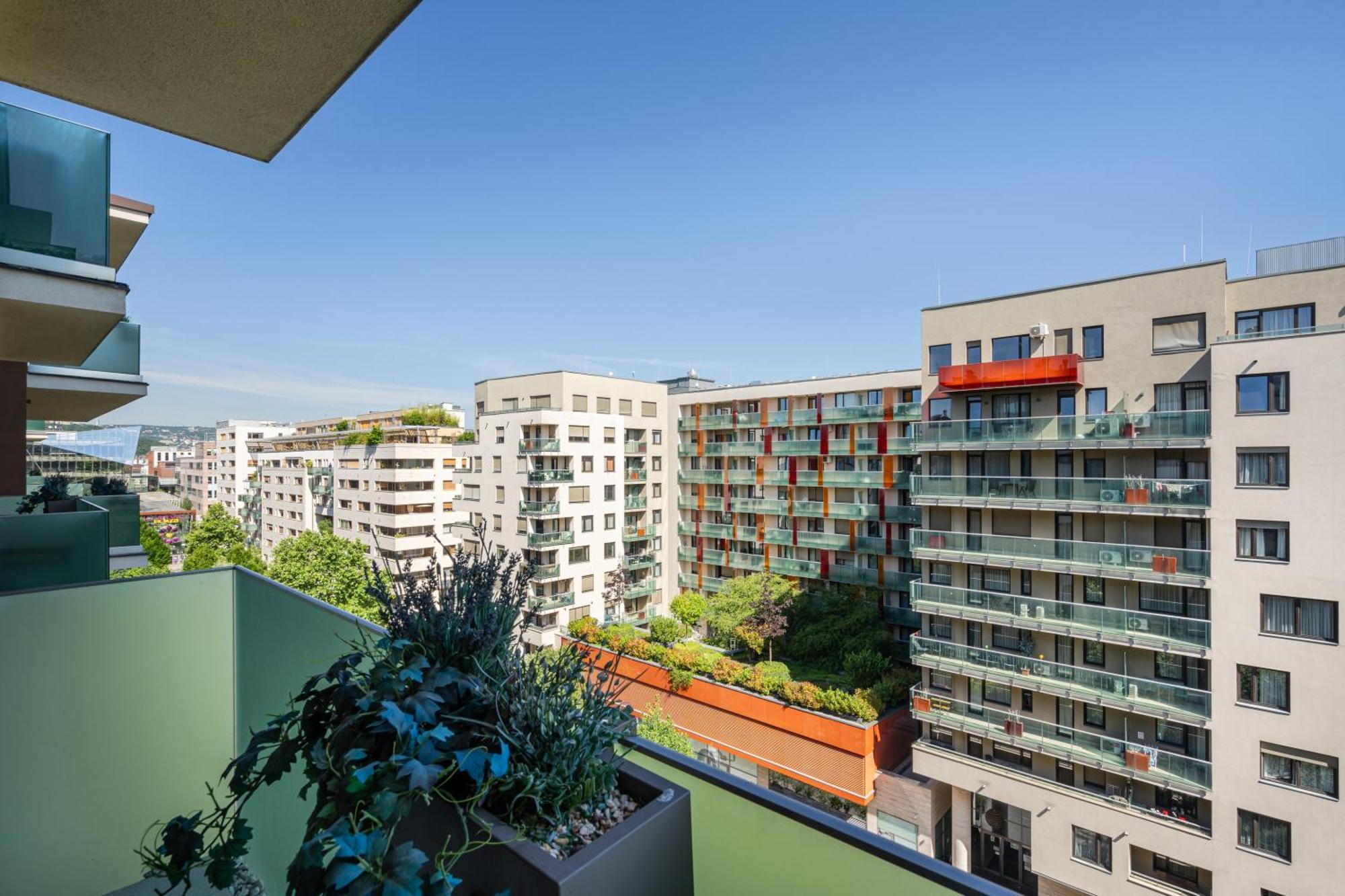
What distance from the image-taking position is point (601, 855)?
0.75 meters

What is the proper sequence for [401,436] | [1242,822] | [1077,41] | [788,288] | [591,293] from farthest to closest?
[401,436], [591,293], [788,288], [1242,822], [1077,41]

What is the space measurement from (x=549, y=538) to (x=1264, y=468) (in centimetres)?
1517

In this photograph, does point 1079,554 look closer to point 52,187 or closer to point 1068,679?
point 1068,679

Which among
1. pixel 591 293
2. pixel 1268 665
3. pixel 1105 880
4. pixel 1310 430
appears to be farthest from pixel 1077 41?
pixel 591 293

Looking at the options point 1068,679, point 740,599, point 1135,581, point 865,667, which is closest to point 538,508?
point 740,599

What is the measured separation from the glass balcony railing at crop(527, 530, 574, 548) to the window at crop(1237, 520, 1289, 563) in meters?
14.7

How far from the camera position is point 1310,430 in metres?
8.07

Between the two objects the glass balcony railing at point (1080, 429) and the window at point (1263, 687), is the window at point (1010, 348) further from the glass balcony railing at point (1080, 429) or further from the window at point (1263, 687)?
the window at point (1263, 687)

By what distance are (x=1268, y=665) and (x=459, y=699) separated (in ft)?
37.6

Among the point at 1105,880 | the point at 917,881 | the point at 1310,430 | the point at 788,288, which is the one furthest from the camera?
the point at 788,288

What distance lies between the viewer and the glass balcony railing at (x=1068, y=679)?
Result: 9.16m

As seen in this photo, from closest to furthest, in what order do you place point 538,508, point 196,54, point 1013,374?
1. point 196,54
2. point 1013,374
3. point 538,508

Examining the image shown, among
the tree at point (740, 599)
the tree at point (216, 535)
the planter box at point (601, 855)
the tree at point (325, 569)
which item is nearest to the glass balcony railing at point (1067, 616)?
the tree at point (740, 599)

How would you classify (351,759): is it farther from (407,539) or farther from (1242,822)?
(407,539)
